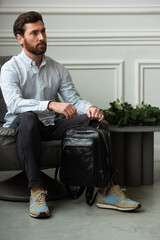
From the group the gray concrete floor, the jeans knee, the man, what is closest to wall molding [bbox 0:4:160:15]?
the man

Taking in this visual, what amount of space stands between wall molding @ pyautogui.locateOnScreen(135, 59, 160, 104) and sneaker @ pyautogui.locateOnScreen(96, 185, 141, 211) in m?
1.52

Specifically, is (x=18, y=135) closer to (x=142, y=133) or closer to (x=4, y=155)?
(x=4, y=155)

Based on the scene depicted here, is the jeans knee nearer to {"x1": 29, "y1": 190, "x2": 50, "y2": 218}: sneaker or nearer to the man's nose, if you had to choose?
{"x1": 29, "y1": 190, "x2": 50, "y2": 218}: sneaker

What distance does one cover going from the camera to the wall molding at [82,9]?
3451 millimetres

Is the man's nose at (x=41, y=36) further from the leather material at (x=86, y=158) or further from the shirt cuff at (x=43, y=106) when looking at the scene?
the leather material at (x=86, y=158)

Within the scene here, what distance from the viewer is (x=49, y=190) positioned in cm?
246

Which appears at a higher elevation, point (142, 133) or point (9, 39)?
point (9, 39)

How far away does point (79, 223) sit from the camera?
199 centimetres

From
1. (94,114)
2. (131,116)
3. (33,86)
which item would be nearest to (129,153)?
(131,116)

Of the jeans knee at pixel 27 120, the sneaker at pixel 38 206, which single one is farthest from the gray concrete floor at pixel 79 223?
the jeans knee at pixel 27 120

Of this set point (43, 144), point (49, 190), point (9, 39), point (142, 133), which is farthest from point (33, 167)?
point (9, 39)

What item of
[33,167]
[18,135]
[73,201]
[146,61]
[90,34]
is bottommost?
[73,201]

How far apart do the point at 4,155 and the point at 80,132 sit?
43 cm

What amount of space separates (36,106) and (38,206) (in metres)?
0.54
